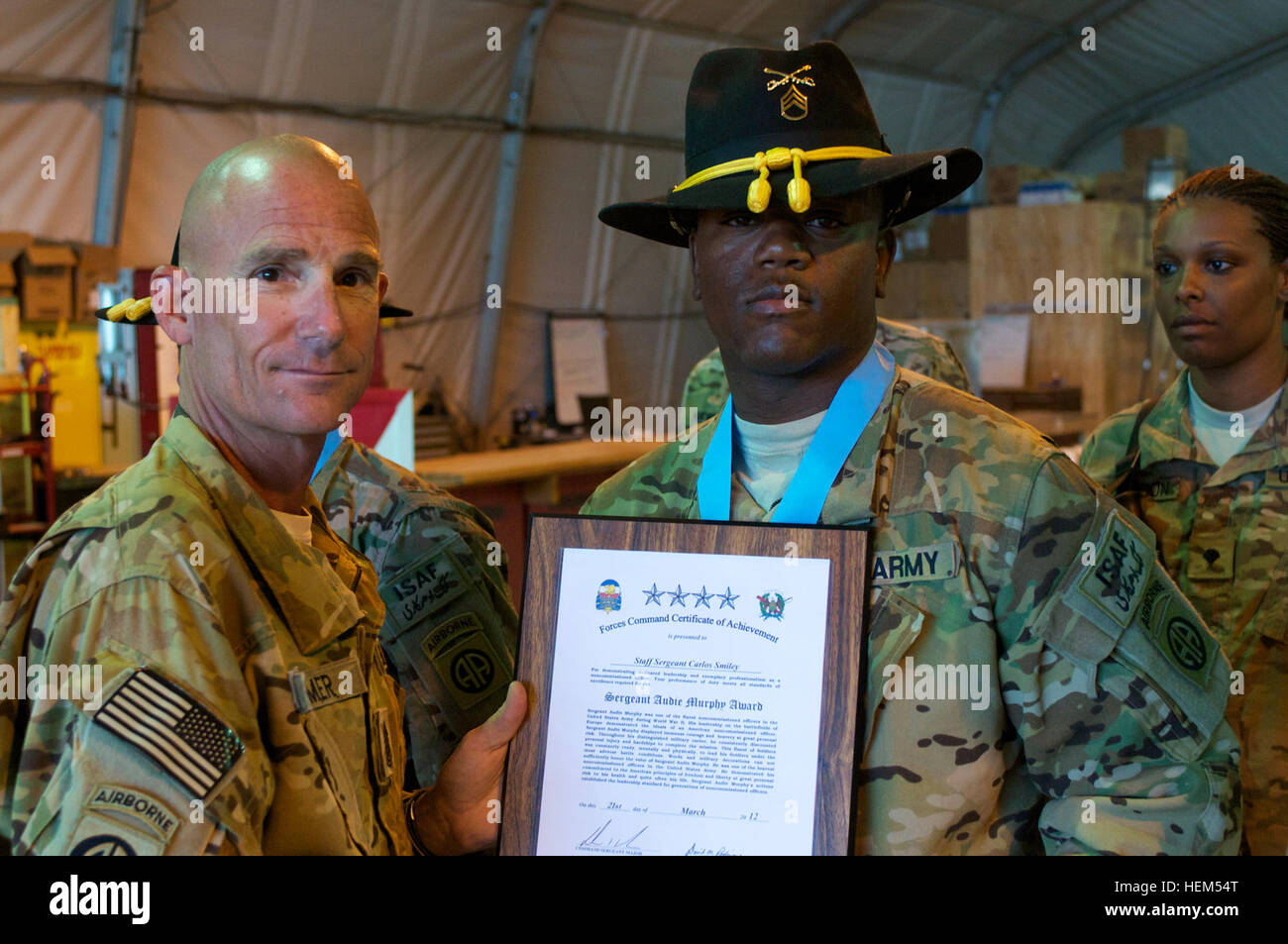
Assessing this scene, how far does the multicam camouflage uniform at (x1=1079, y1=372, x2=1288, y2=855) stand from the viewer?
2.70 m

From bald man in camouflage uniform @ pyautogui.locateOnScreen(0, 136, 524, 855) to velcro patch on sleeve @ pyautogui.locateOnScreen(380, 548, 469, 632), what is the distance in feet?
2.02

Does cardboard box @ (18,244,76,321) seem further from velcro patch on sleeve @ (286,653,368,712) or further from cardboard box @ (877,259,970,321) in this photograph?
velcro patch on sleeve @ (286,653,368,712)

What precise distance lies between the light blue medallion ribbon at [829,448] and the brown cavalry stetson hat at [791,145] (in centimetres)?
30

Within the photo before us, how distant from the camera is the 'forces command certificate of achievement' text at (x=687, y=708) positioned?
1783 millimetres

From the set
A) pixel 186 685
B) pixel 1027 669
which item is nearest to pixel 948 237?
pixel 1027 669

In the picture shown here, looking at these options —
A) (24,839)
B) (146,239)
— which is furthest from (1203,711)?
(146,239)

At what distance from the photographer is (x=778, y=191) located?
193 centimetres

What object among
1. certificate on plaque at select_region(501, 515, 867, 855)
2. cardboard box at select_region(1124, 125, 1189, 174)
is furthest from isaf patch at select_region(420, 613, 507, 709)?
cardboard box at select_region(1124, 125, 1189, 174)

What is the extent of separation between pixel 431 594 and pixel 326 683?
90cm

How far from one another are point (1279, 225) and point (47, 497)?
22.2ft

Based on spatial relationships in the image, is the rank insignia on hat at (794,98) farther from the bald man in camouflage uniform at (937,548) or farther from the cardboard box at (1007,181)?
the cardboard box at (1007,181)

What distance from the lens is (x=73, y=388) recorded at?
27.0 ft
